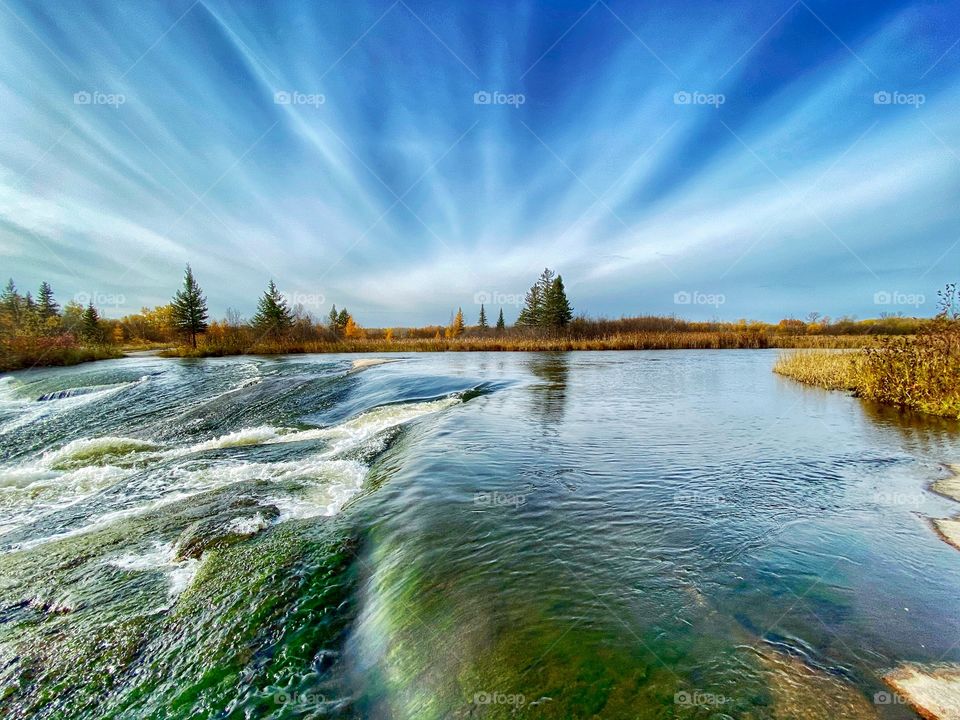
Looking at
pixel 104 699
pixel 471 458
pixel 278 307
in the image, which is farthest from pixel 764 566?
pixel 278 307

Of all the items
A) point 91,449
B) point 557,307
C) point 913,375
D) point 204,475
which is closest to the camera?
point 204,475

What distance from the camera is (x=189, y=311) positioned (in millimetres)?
52656

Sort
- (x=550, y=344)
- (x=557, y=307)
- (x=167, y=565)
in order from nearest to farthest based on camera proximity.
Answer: (x=167, y=565) < (x=550, y=344) < (x=557, y=307)

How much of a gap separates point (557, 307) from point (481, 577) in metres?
58.1

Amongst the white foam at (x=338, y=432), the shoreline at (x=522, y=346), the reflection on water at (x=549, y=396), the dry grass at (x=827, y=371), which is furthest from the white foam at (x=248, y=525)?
the shoreline at (x=522, y=346)

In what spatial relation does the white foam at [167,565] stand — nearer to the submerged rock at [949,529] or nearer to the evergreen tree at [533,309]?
the submerged rock at [949,529]

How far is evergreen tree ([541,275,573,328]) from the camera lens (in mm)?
59938

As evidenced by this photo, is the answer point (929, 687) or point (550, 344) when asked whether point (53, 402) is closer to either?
point (929, 687)

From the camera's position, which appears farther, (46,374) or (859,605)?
(46,374)

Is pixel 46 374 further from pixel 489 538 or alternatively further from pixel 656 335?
pixel 656 335

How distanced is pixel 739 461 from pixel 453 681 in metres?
6.49

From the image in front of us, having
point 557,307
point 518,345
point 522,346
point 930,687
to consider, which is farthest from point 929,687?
point 557,307

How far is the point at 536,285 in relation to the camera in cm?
6844

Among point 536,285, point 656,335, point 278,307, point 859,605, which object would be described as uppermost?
point 536,285
